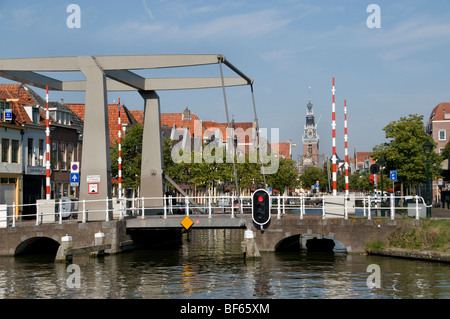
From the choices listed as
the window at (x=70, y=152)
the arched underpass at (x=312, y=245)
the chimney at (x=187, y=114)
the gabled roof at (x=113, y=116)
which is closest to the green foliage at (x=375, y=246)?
the arched underpass at (x=312, y=245)

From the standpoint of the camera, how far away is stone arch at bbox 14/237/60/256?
2431cm

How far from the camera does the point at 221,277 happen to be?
17.6m

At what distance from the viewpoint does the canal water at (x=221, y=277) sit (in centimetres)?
1482

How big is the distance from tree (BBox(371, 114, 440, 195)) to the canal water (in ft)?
61.2

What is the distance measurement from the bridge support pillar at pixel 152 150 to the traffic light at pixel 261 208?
7589 millimetres

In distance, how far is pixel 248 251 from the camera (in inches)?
842

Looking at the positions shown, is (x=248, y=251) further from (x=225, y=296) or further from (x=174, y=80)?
(x=174, y=80)

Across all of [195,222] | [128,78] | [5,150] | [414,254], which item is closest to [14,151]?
[5,150]

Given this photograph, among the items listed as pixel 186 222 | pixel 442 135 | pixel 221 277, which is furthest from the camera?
pixel 442 135

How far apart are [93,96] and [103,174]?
276 centimetres

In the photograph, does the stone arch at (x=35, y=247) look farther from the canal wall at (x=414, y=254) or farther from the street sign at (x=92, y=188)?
the canal wall at (x=414, y=254)

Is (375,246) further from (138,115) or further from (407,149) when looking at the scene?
(138,115)

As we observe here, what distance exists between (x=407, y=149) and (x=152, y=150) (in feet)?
62.2
